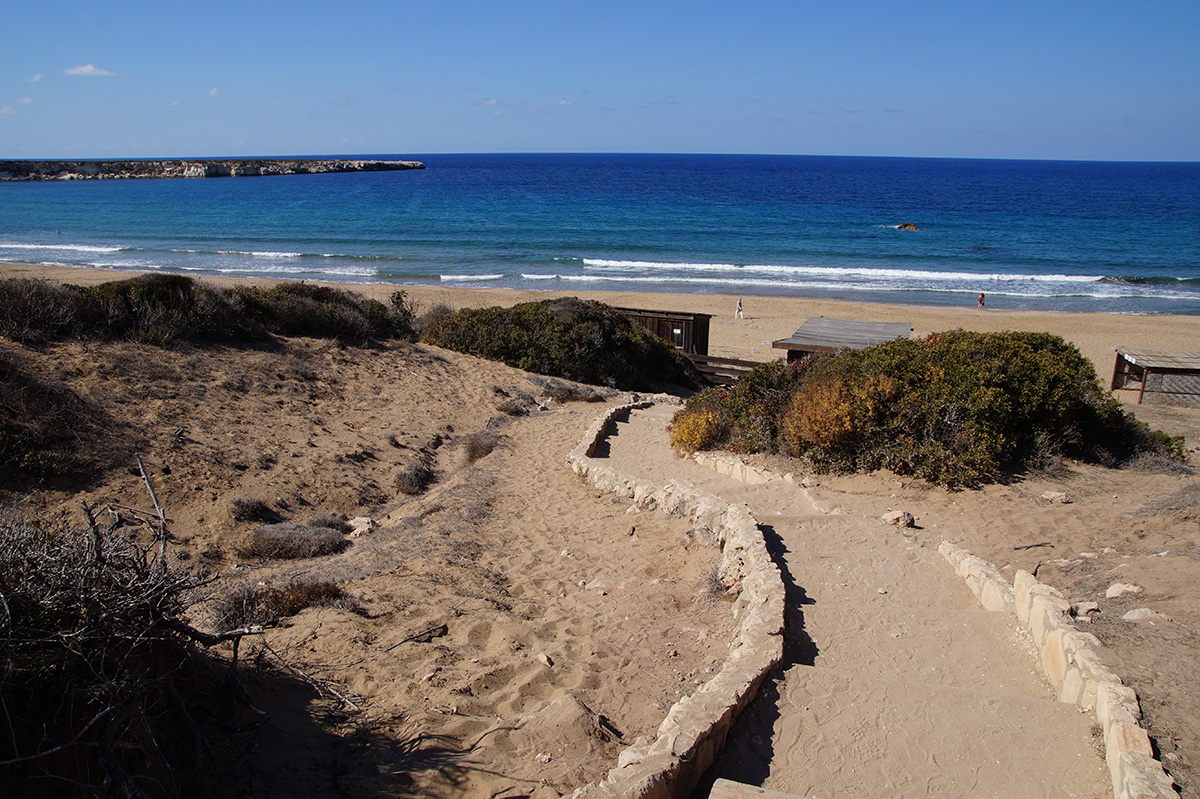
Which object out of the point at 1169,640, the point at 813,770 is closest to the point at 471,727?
the point at 813,770

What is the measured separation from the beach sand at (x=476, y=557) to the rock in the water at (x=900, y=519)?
35 cm

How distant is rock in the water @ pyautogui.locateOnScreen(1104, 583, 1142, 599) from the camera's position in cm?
557

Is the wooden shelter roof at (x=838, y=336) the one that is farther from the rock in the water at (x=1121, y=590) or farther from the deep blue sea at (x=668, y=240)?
the deep blue sea at (x=668, y=240)

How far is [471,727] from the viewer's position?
4309 millimetres

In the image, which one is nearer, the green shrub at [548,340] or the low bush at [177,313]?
the low bush at [177,313]

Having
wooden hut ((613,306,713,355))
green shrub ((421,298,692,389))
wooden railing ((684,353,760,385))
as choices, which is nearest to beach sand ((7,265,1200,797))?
green shrub ((421,298,692,389))

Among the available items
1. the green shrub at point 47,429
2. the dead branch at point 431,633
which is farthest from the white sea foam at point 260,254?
the dead branch at point 431,633

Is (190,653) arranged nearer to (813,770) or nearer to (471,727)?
Result: (471,727)

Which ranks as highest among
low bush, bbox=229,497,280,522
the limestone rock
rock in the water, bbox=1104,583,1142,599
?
the limestone rock

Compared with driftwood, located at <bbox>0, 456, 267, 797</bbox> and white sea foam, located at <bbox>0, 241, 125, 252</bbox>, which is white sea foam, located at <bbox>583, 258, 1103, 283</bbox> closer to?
white sea foam, located at <bbox>0, 241, 125, 252</bbox>

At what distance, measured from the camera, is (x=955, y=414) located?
8.65 metres

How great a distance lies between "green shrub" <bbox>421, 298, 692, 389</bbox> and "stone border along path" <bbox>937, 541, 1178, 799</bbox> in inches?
481

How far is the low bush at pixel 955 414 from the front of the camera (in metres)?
8.62

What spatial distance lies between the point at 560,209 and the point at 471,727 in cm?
6842
